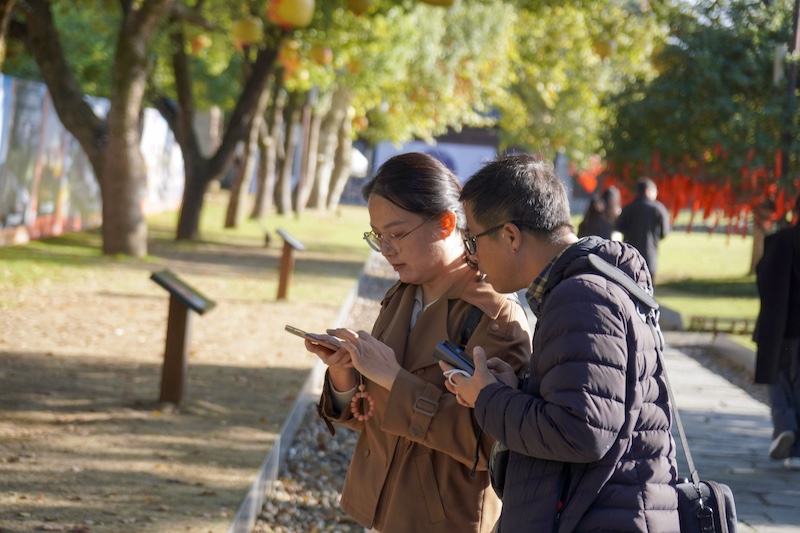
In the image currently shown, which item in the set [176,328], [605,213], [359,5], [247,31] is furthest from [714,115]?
[176,328]

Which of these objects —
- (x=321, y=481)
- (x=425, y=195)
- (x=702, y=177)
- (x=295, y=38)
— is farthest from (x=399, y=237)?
(x=295, y=38)

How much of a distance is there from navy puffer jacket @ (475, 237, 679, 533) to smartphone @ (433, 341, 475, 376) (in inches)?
5.8

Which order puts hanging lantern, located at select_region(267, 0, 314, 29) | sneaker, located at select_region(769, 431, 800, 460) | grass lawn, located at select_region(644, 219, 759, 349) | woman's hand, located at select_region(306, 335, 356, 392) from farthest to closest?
grass lawn, located at select_region(644, 219, 759, 349) < hanging lantern, located at select_region(267, 0, 314, 29) < sneaker, located at select_region(769, 431, 800, 460) < woman's hand, located at select_region(306, 335, 356, 392)

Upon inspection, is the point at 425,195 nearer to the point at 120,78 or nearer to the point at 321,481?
the point at 321,481

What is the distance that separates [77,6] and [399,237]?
17291 millimetres

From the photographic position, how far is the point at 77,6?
18812 mm

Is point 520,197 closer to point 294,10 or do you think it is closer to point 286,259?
point 294,10

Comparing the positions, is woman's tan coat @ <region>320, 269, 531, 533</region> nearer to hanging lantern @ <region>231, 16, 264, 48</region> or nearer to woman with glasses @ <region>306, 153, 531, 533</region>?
woman with glasses @ <region>306, 153, 531, 533</region>

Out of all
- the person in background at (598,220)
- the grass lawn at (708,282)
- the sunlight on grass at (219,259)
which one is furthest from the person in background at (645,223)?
the sunlight on grass at (219,259)

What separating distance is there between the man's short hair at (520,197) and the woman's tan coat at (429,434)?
413 mm

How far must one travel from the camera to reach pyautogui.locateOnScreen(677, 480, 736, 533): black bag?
2502mm

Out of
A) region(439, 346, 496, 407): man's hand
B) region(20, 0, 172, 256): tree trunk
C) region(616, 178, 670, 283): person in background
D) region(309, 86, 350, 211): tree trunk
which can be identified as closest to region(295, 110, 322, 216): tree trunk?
region(309, 86, 350, 211): tree trunk

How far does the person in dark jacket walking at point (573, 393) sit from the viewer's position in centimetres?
230

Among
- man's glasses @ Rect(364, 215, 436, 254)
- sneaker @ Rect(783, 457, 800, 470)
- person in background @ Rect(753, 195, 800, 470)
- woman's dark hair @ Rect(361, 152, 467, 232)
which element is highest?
woman's dark hair @ Rect(361, 152, 467, 232)
